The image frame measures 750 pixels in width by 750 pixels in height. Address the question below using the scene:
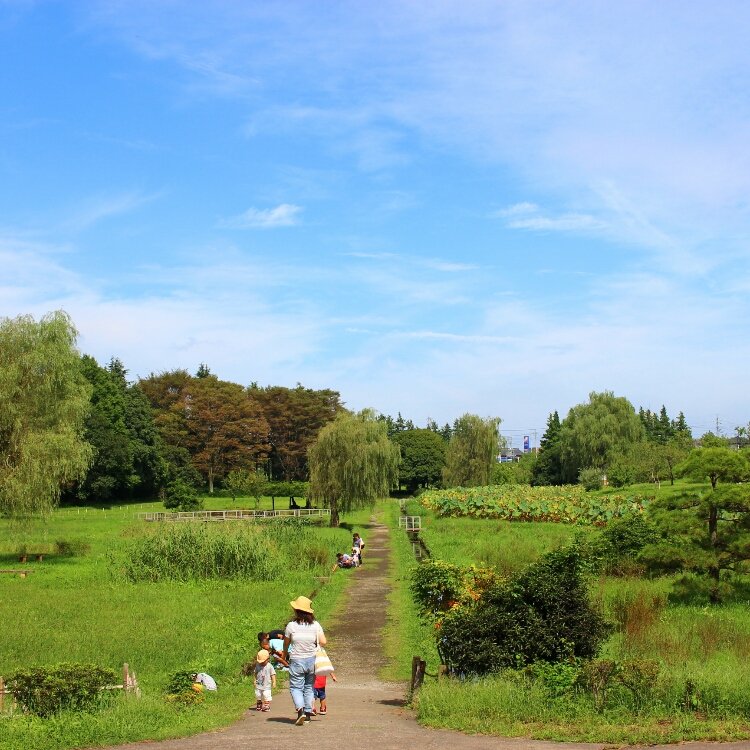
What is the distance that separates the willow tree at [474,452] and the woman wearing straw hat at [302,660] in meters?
66.8

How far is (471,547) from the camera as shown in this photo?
3175 cm

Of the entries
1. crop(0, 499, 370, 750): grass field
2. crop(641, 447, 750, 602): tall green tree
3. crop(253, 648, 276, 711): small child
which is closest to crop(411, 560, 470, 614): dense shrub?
crop(0, 499, 370, 750): grass field

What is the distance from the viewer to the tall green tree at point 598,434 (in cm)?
7475

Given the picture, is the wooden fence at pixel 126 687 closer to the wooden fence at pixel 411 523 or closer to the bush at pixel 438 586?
the bush at pixel 438 586

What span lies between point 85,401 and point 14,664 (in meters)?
21.1

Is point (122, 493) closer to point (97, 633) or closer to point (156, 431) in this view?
point (156, 431)

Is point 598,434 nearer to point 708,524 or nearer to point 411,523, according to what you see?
point 411,523

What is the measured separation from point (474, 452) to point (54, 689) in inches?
2703

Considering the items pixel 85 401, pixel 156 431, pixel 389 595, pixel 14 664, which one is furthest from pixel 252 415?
pixel 14 664

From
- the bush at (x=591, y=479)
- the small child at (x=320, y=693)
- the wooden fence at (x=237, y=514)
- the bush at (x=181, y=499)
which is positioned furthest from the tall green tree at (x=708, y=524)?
the bush at (x=591, y=479)

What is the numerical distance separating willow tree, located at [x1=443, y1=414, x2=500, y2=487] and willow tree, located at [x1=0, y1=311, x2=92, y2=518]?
46667 millimetres

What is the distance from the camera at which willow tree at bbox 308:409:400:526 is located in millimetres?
48719

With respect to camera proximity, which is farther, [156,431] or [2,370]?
[156,431]

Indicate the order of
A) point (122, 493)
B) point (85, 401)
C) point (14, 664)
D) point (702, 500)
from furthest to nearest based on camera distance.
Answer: point (122, 493) < point (85, 401) < point (702, 500) < point (14, 664)
